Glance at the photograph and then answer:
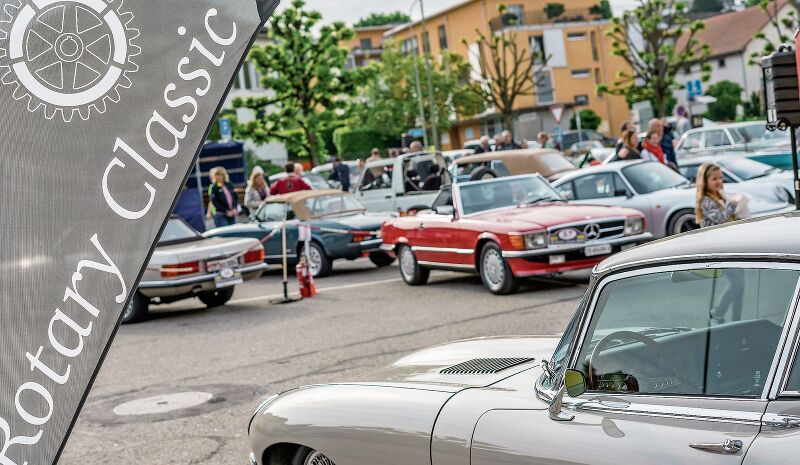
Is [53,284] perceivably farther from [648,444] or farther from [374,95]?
[374,95]

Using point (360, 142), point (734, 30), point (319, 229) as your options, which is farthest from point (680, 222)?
point (734, 30)

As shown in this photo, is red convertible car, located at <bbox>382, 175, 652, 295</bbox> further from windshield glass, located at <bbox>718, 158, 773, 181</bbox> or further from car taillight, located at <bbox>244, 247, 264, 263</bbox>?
windshield glass, located at <bbox>718, 158, 773, 181</bbox>

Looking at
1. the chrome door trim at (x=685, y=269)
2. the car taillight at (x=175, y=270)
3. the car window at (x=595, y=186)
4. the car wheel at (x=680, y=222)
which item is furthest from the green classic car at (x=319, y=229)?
the chrome door trim at (x=685, y=269)

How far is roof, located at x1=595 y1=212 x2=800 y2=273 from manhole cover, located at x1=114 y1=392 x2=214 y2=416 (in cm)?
573

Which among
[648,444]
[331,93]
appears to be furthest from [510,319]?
[331,93]

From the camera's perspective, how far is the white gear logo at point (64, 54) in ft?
11.4

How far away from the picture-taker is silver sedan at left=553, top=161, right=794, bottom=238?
622 inches

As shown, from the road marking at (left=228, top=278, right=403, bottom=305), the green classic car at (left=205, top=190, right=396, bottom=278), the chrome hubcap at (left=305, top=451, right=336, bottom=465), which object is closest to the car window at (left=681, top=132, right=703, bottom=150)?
the green classic car at (left=205, top=190, right=396, bottom=278)

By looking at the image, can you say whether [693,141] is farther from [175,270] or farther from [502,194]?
[175,270]

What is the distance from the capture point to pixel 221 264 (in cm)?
1495

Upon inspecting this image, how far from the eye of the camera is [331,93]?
51344 millimetres

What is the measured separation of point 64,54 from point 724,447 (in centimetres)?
223

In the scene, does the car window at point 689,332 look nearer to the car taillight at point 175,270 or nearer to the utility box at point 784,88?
the utility box at point 784,88

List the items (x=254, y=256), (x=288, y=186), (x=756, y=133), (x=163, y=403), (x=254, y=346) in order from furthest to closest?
(x=756, y=133)
(x=288, y=186)
(x=254, y=256)
(x=254, y=346)
(x=163, y=403)
